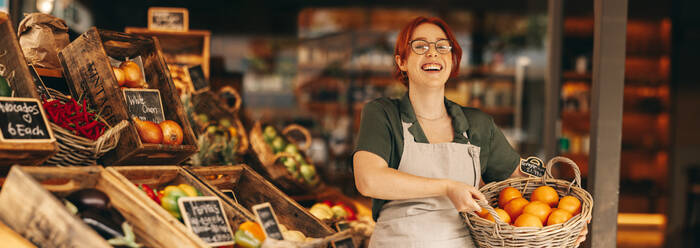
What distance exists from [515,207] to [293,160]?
68.9 inches

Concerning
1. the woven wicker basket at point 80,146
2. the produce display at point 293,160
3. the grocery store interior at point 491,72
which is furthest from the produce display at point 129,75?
the grocery store interior at point 491,72

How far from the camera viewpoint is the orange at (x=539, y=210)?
178cm

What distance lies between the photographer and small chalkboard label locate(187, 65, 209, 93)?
10.8ft

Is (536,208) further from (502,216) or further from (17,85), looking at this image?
(17,85)

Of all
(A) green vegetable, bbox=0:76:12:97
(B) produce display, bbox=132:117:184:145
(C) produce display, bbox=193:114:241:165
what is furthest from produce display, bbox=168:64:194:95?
(A) green vegetable, bbox=0:76:12:97

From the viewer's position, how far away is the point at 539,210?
1782mm

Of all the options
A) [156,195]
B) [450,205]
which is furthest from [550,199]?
[156,195]

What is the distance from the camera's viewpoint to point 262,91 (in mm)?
6836

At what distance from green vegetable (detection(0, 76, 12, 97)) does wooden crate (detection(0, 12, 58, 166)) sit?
5 centimetres

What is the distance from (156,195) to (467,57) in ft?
18.2

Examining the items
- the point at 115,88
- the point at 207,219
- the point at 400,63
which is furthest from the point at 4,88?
the point at 400,63

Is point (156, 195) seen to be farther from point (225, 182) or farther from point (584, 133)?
point (584, 133)

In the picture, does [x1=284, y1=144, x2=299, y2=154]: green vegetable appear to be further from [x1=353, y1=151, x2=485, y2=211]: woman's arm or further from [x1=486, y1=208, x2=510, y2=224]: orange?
[x1=486, y1=208, x2=510, y2=224]: orange

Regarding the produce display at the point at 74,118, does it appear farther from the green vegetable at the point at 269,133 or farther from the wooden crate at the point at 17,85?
the green vegetable at the point at 269,133
